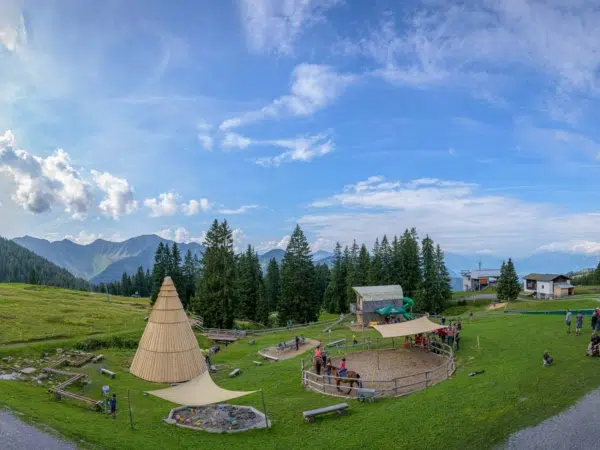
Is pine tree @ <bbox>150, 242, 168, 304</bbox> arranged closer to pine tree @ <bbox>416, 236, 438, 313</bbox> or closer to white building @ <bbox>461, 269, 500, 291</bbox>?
pine tree @ <bbox>416, 236, 438, 313</bbox>

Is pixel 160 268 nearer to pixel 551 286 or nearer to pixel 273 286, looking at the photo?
pixel 273 286

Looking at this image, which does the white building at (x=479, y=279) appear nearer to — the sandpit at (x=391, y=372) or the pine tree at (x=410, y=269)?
the pine tree at (x=410, y=269)

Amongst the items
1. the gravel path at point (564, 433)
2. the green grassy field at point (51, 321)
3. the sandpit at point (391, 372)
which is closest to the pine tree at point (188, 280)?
the green grassy field at point (51, 321)

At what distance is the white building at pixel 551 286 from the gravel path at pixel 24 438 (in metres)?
75.8

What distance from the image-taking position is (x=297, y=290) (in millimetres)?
62875

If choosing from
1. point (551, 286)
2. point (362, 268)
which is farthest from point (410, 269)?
point (551, 286)

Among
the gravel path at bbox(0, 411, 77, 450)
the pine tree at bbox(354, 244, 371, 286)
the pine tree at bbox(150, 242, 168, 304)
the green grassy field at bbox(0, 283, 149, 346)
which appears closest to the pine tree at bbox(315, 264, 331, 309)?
the pine tree at bbox(354, 244, 371, 286)

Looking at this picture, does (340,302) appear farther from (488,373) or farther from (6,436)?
(6,436)

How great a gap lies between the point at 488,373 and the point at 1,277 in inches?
8471

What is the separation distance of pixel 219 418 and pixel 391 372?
12.3m

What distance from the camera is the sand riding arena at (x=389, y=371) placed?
2173 centimetres

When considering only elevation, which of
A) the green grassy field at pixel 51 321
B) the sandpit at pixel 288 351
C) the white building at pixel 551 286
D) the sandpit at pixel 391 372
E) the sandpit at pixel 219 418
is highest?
the white building at pixel 551 286

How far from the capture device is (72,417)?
18.7 m

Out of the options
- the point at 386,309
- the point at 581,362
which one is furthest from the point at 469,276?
the point at 581,362
